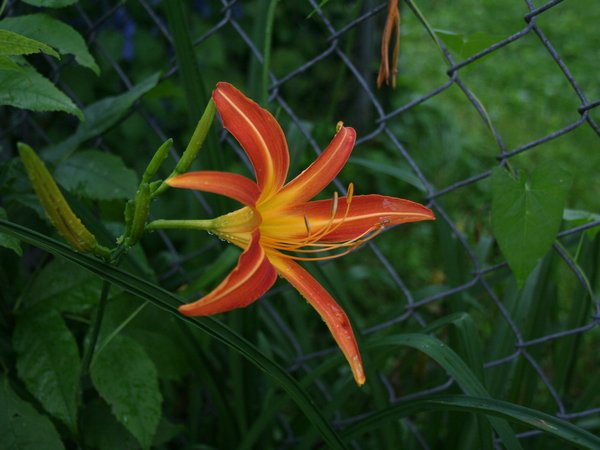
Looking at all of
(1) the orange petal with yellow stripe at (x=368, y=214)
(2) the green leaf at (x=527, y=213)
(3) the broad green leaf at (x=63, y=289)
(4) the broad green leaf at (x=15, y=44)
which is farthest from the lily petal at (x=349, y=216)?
(3) the broad green leaf at (x=63, y=289)

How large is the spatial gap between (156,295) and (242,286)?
174 millimetres

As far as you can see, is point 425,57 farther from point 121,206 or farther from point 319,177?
point 319,177

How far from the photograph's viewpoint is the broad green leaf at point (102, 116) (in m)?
1.35

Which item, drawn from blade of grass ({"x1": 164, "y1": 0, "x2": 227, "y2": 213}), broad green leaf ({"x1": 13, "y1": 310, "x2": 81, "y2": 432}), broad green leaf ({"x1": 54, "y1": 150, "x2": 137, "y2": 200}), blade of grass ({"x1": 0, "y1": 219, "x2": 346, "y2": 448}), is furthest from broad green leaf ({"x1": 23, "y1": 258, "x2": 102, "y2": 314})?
blade of grass ({"x1": 0, "y1": 219, "x2": 346, "y2": 448})

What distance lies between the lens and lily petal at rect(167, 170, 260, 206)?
740mm

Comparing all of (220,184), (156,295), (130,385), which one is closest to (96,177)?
(130,385)

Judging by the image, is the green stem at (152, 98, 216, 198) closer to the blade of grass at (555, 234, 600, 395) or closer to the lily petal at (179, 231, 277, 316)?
the lily petal at (179, 231, 277, 316)

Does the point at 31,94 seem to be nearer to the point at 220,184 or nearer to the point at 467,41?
the point at 220,184

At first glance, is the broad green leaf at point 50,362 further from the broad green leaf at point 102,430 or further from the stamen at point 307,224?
the stamen at point 307,224

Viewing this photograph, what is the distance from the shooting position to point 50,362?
114 centimetres

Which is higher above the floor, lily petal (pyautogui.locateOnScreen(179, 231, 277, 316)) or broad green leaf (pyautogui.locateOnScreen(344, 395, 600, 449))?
lily petal (pyautogui.locateOnScreen(179, 231, 277, 316))

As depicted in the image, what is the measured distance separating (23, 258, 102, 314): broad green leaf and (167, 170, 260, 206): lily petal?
52 cm

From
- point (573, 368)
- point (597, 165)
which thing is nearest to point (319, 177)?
point (573, 368)

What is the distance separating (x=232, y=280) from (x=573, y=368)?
1134 mm
